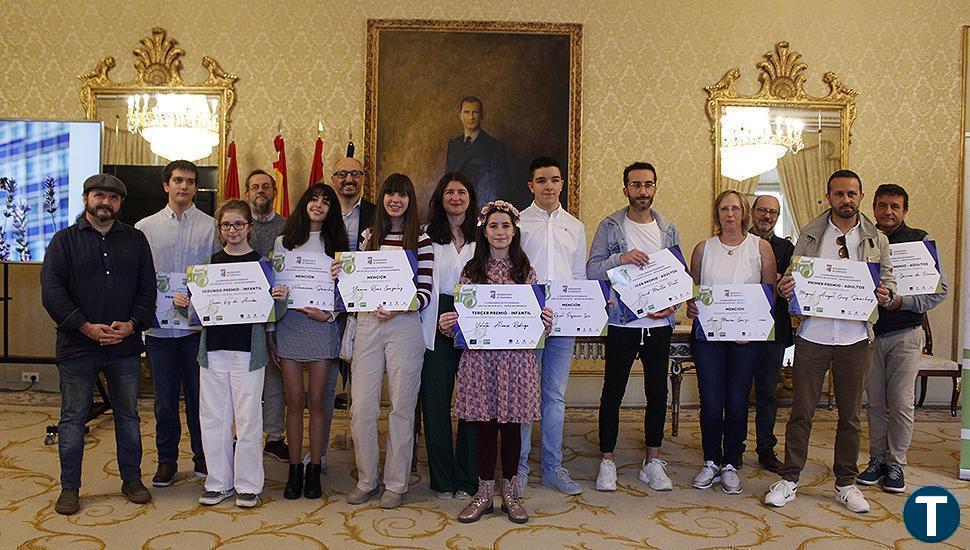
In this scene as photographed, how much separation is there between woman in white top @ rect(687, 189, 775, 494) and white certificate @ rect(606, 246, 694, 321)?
0.19 metres

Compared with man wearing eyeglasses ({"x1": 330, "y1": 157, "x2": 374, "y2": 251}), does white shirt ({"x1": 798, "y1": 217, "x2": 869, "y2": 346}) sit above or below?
below

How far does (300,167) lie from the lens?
19.4ft

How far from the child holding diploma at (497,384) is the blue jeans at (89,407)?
1.48m

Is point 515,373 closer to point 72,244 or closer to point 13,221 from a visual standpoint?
point 72,244

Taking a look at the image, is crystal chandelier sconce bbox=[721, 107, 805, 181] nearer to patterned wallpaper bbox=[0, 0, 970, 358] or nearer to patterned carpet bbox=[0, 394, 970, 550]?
patterned wallpaper bbox=[0, 0, 970, 358]

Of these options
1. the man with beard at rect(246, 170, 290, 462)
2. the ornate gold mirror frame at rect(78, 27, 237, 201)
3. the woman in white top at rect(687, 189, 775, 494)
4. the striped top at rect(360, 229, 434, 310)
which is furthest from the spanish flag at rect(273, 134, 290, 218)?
the woman in white top at rect(687, 189, 775, 494)

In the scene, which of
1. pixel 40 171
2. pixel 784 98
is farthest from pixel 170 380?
pixel 784 98

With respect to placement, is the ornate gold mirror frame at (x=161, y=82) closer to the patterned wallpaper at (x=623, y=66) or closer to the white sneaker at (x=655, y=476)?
the patterned wallpaper at (x=623, y=66)

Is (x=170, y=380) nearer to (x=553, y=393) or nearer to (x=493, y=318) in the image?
(x=493, y=318)

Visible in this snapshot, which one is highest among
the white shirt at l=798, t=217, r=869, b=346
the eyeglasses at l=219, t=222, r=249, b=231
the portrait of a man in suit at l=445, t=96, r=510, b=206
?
the portrait of a man in suit at l=445, t=96, r=510, b=206

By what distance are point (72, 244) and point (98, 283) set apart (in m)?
0.20

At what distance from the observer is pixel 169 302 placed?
3.60 m

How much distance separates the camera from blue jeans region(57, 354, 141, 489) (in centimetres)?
326

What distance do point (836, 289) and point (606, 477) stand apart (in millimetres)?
1431
